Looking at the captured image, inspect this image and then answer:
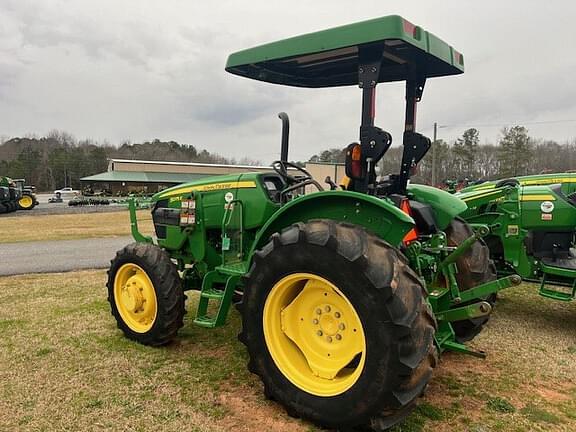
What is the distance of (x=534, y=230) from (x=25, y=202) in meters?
29.6

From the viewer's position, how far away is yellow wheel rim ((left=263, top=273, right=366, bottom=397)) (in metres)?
2.79

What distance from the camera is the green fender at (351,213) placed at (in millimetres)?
2740

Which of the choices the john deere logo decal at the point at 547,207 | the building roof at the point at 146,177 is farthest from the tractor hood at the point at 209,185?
the building roof at the point at 146,177

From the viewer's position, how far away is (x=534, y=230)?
545 cm

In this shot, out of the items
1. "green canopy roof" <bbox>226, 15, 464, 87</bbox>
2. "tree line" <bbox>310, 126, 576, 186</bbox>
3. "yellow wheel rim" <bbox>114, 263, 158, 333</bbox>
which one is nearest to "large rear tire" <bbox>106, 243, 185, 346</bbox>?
"yellow wheel rim" <bbox>114, 263, 158, 333</bbox>

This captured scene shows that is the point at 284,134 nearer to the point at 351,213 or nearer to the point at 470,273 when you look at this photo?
the point at 351,213

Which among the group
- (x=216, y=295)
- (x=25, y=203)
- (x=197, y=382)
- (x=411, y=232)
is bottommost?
(x=197, y=382)

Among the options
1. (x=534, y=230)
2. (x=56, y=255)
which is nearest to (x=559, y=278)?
(x=534, y=230)

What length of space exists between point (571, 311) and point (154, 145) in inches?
3146

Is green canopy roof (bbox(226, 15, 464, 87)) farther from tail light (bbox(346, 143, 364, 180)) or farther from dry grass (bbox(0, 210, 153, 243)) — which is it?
dry grass (bbox(0, 210, 153, 243))

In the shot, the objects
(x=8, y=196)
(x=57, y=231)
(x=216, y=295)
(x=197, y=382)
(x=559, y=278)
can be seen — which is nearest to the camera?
(x=197, y=382)

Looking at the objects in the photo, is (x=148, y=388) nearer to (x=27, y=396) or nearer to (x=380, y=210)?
(x=27, y=396)

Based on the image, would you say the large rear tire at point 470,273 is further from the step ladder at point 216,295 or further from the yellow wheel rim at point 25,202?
the yellow wheel rim at point 25,202

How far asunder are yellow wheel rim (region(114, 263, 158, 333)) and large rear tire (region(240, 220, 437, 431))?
4.85ft
